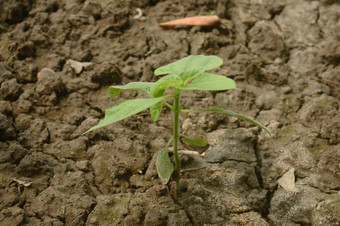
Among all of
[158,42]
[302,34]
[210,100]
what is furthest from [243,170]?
[302,34]

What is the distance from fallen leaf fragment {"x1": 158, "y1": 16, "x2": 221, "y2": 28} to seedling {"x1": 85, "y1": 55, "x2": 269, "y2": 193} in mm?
1230

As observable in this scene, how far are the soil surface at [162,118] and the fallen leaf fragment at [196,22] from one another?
7 cm

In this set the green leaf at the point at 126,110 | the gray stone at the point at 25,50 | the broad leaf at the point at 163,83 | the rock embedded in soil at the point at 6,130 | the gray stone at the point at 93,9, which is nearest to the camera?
the green leaf at the point at 126,110

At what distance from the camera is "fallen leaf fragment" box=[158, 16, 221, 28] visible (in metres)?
2.98

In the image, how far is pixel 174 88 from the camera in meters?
1.71

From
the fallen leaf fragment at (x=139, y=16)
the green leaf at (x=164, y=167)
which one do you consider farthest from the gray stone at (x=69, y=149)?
the fallen leaf fragment at (x=139, y=16)

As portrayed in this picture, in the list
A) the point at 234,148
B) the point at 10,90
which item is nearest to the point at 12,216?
the point at 10,90

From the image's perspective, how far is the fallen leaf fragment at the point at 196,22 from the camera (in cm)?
298

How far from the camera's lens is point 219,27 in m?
3.02

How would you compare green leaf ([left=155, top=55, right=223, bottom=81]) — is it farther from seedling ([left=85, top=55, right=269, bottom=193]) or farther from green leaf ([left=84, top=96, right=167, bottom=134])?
green leaf ([left=84, top=96, right=167, bottom=134])

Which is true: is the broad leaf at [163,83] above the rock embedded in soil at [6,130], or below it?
above

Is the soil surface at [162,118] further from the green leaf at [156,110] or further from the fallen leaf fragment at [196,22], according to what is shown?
the green leaf at [156,110]

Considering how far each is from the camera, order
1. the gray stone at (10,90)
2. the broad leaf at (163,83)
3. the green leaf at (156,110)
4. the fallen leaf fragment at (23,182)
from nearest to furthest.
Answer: the broad leaf at (163,83)
the green leaf at (156,110)
the fallen leaf fragment at (23,182)
the gray stone at (10,90)

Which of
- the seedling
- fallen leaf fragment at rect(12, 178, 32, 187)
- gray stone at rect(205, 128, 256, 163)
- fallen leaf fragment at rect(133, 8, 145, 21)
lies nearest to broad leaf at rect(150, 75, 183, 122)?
the seedling
